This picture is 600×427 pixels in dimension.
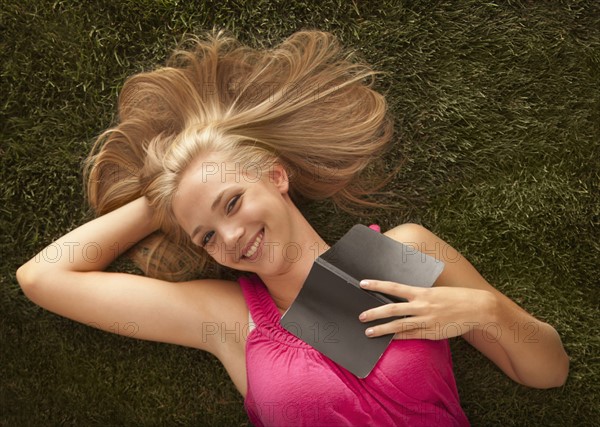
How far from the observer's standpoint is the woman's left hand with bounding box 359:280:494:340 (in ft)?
4.59

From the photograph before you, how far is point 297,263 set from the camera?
148 centimetres

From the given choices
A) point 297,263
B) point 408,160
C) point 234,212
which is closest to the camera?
point 234,212

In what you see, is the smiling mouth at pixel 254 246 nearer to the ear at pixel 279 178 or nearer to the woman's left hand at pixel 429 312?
the ear at pixel 279 178

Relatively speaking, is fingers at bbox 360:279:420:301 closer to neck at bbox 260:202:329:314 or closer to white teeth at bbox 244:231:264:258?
neck at bbox 260:202:329:314

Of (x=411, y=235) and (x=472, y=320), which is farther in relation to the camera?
(x=411, y=235)

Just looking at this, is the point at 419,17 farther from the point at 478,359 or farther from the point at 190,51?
the point at 478,359

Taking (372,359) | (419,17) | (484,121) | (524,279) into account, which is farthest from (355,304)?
(419,17)

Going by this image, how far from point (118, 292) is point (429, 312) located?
0.74 m

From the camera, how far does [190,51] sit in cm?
171

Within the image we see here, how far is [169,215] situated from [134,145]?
241 mm

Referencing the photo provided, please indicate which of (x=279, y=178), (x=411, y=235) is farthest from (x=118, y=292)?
(x=411, y=235)

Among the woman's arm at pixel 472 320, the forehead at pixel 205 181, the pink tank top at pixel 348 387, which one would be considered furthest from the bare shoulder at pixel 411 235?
the forehead at pixel 205 181

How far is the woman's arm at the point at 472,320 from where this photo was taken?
1.41 meters

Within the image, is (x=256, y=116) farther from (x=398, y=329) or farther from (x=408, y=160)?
(x=398, y=329)
